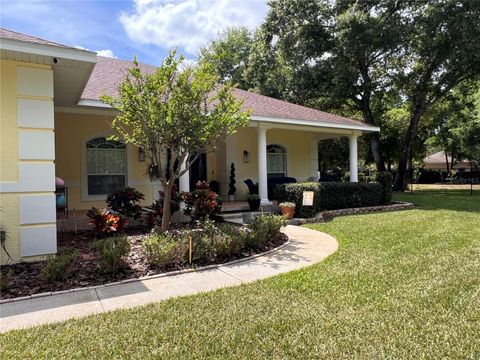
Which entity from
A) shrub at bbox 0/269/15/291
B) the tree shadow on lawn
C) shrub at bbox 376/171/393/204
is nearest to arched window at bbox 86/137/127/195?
shrub at bbox 0/269/15/291

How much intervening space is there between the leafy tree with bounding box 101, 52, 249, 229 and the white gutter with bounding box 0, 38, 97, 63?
804 millimetres

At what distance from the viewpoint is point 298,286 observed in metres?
4.56

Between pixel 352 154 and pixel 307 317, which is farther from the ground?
pixel 352 154

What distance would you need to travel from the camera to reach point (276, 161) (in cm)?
1521

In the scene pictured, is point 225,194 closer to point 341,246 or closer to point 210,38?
point 341,246

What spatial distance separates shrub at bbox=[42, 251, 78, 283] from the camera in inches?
184

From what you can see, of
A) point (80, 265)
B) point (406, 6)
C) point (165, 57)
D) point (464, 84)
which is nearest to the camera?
point (80, 265)

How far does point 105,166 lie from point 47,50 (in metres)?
5.72

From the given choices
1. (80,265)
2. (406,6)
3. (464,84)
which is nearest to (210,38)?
(406,6)

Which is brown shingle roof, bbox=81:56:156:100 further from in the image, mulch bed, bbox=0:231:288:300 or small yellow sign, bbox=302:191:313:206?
small yellow sign, bbox=302:191:313:206

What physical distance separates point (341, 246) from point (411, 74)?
18859mm

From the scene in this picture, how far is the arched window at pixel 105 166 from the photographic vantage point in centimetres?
1055

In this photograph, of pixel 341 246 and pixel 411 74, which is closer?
pixel 341 246

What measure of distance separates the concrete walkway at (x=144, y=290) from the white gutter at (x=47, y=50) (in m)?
3.60
